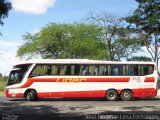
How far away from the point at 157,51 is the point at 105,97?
2173 cm

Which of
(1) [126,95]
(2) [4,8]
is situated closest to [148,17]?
(1) [126,95]

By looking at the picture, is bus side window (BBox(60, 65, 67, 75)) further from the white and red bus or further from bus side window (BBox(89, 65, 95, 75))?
bus side window (BBox(89, 65, 95, 75))

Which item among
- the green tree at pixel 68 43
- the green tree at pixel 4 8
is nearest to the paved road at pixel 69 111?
the green tree at pixel 4 8

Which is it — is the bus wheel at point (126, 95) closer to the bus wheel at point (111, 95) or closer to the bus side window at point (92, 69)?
the bus wheel at point (111, 95)

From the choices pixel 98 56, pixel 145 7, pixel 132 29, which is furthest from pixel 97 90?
pixel 98 56

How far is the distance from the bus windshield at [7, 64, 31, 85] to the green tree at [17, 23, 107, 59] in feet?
96.1

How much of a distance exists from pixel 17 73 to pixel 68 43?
30.4 meters

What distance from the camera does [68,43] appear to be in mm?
60562

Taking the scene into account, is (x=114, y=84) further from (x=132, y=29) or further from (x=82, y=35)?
(x=82, y=35)

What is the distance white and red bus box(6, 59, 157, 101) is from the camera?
30.3 meters

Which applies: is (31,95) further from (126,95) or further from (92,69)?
(126,95)

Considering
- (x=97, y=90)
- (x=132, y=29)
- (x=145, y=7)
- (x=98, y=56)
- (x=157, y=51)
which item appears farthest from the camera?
(x=98, y=56)

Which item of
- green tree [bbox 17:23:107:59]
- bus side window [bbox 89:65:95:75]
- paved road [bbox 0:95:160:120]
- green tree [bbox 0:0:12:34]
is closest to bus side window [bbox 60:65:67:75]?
bus side window [bbox 89:65:95:75]

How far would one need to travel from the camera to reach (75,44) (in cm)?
5988
